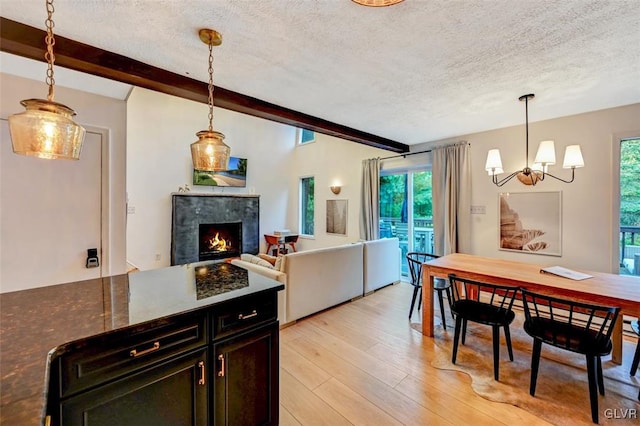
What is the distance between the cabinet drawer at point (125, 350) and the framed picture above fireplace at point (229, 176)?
17.6 ft

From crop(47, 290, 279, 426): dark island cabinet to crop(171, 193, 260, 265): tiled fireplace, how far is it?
16.2 ft

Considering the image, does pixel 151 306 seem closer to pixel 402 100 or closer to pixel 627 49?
pixel 402 100

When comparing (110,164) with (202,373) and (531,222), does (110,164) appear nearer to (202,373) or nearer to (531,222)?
(202,373)

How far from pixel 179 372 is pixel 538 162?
11.2ft

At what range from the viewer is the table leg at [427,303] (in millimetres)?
3025

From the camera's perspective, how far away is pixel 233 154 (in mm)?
6656

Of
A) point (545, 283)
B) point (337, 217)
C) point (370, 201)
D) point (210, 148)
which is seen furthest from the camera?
point (337, 217)

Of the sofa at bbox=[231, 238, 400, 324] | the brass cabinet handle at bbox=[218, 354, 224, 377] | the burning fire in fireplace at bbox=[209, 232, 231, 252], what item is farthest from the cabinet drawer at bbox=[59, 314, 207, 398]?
the burning fire in fireplace at bbox=[209, 232, 231, 252]

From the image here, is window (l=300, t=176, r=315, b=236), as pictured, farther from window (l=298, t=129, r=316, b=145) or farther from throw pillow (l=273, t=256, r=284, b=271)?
throw pillow (l=273, t=256, r=284, b=271)

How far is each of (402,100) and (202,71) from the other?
1.97m

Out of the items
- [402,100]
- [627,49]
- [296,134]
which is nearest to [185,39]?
[402,100]

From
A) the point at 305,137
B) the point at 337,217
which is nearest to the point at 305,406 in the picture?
the point at 337,217

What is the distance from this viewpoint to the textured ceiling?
A: 5.13ft

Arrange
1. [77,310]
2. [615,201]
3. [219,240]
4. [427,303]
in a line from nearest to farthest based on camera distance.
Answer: [77,310] → [427,303] → [615,201] → [219,240]
